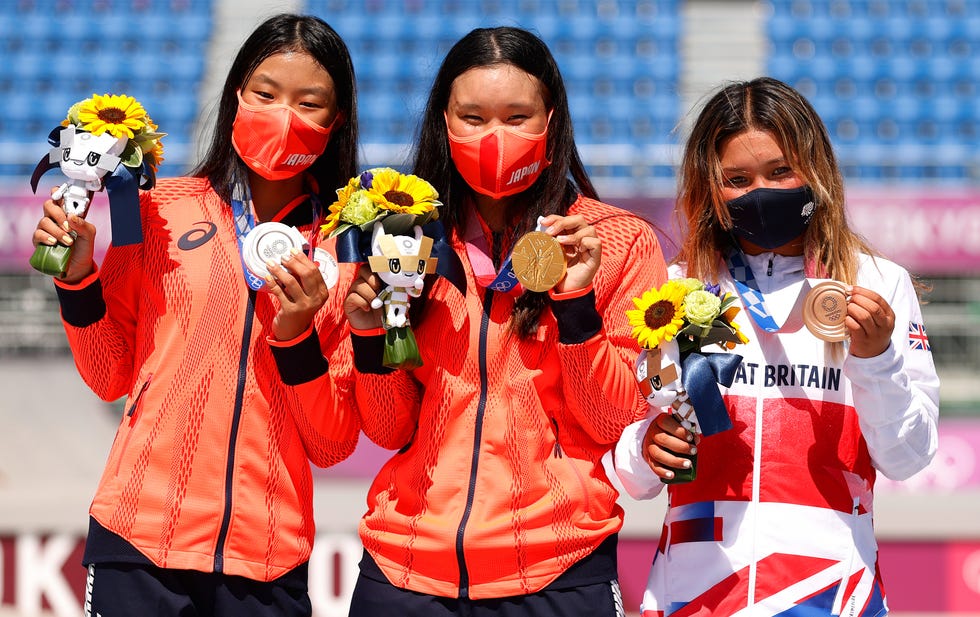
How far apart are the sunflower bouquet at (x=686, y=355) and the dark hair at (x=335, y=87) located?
0.93 meters

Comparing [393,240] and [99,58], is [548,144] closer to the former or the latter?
[393,240]

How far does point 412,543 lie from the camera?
244 centimetres

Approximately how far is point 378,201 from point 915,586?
3.63 meters

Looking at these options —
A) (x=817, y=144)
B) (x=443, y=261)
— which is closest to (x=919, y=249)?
(x=817, y=144)

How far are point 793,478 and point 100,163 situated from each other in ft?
5.71

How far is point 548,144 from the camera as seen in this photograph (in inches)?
104

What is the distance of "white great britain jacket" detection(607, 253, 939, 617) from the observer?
8.03 feet

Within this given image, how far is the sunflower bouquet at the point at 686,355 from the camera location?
2365 mm

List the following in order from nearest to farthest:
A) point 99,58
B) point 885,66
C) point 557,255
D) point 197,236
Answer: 1. point 557,255
2. point 197,236
3. point 885,66
4. point 99,58

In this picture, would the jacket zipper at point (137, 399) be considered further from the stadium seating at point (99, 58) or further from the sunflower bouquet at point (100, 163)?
the stadium seating at point (99, 58)

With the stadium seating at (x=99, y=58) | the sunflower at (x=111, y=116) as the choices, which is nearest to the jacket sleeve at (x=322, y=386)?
the sunflower at (x=111, y=116)

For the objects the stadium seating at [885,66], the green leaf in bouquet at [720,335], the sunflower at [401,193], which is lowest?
the stadium seating at [885,66]

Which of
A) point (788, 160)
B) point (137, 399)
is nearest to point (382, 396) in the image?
point (137, 399)

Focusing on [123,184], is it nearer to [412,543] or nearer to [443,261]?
[443,261]
